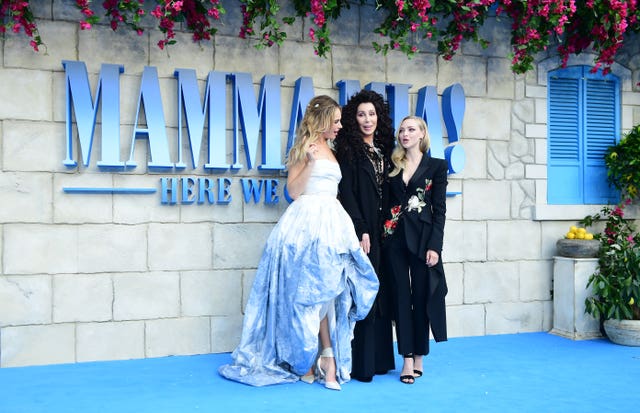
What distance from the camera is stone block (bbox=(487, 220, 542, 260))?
6.02 m

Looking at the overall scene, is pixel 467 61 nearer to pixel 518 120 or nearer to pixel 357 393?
pixel 518 120

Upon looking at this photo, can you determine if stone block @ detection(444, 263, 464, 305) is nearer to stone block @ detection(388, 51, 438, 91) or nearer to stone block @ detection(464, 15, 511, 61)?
stone block @ detection(388, 51, 438, 91)

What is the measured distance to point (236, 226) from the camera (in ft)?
17.3

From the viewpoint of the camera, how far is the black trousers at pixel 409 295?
4.50 m

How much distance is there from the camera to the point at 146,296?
16.6 ft

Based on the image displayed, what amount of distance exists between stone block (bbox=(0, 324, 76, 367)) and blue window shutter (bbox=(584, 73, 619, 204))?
15.5 ft

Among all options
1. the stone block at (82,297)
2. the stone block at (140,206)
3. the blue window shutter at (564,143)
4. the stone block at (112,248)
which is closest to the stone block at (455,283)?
the blue window shutter at (564,143)

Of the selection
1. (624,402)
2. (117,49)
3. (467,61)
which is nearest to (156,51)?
(117,49)

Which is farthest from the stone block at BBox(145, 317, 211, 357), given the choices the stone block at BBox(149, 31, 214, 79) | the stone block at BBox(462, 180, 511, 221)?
the stone block at BBox(462, 180, 511, 221)

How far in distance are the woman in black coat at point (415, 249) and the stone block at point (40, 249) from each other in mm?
2284

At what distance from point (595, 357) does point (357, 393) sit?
2.14 m

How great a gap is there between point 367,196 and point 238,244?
131 cm

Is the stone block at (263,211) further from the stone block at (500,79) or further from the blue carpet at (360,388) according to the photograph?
the stone block at (500,79)

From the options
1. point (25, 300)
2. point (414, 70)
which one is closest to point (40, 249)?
point (25, 300)
